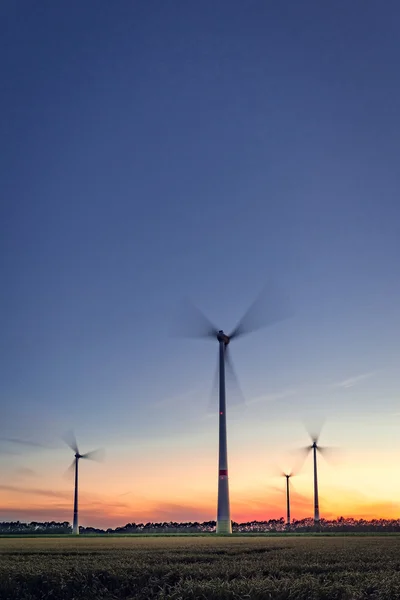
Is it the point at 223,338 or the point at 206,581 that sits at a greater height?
the point at 223,338

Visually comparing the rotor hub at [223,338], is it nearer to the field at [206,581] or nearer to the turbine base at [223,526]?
the turbine base at [223,526]

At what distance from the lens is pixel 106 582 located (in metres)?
26.7

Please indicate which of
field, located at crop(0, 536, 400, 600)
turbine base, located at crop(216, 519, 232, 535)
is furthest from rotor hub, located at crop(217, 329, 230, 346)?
field, located at crop(0, 536, 400, 600)

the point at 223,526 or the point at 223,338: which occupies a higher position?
the point at 223,338

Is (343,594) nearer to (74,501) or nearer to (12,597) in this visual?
(12,597)

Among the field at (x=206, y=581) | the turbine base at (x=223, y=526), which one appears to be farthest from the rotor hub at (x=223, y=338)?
the field at (x=206, y=581)

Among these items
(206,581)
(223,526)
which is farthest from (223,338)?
(206,581)

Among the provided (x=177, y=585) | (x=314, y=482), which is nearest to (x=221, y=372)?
(x=314, y=482)

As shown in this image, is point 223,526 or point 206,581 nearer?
point 206,581

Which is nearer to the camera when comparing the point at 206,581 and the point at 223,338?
the point at 206,581

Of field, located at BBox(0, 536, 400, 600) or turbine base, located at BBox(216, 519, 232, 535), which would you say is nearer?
field, located at BBox(0, 536, 400, 600)

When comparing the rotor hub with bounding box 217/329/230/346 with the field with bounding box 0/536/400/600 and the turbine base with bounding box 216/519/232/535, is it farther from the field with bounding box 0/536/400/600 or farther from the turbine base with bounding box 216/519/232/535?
the field with bounding box 0/536/400/600

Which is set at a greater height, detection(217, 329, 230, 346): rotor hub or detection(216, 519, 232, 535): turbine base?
detection(217, 329, 230, 346): rotor hub

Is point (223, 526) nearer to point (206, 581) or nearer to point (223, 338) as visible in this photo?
point (223, 338)
